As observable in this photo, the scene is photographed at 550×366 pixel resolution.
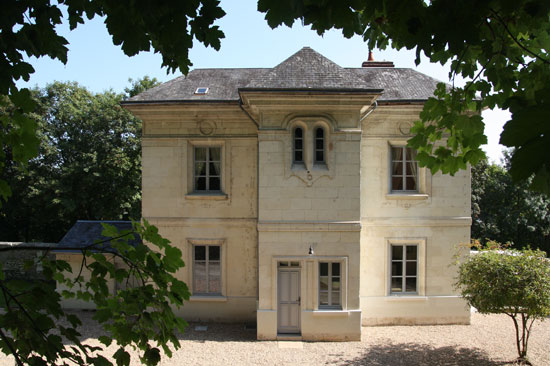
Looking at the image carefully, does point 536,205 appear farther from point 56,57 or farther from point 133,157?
point 56,57

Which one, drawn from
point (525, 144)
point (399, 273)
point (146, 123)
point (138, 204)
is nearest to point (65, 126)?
point (138, 204)

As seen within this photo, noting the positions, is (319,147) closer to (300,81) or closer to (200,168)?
(300,81)

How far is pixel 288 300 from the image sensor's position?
10.7 m

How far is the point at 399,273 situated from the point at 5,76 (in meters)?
11.4

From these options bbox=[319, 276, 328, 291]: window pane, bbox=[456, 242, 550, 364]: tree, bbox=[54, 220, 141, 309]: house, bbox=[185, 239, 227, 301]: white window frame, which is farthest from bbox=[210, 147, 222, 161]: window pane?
bbox=[456, 242, 550, 364]: tree

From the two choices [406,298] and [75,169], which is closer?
[406,298]

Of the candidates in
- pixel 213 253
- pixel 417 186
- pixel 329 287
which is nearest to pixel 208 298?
pixel 213 253

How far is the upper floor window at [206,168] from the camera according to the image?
12180 mm

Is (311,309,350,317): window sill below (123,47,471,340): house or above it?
below

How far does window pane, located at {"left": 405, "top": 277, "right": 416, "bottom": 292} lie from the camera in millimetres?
11789

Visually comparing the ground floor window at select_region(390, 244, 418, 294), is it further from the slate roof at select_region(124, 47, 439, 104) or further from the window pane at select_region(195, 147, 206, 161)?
the window pane at select_region(195, 147, 206, 161)

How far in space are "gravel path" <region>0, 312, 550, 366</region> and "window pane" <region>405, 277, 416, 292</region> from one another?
107cm

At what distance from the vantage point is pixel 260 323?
10.4 metres

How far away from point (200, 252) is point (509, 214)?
20184mm
